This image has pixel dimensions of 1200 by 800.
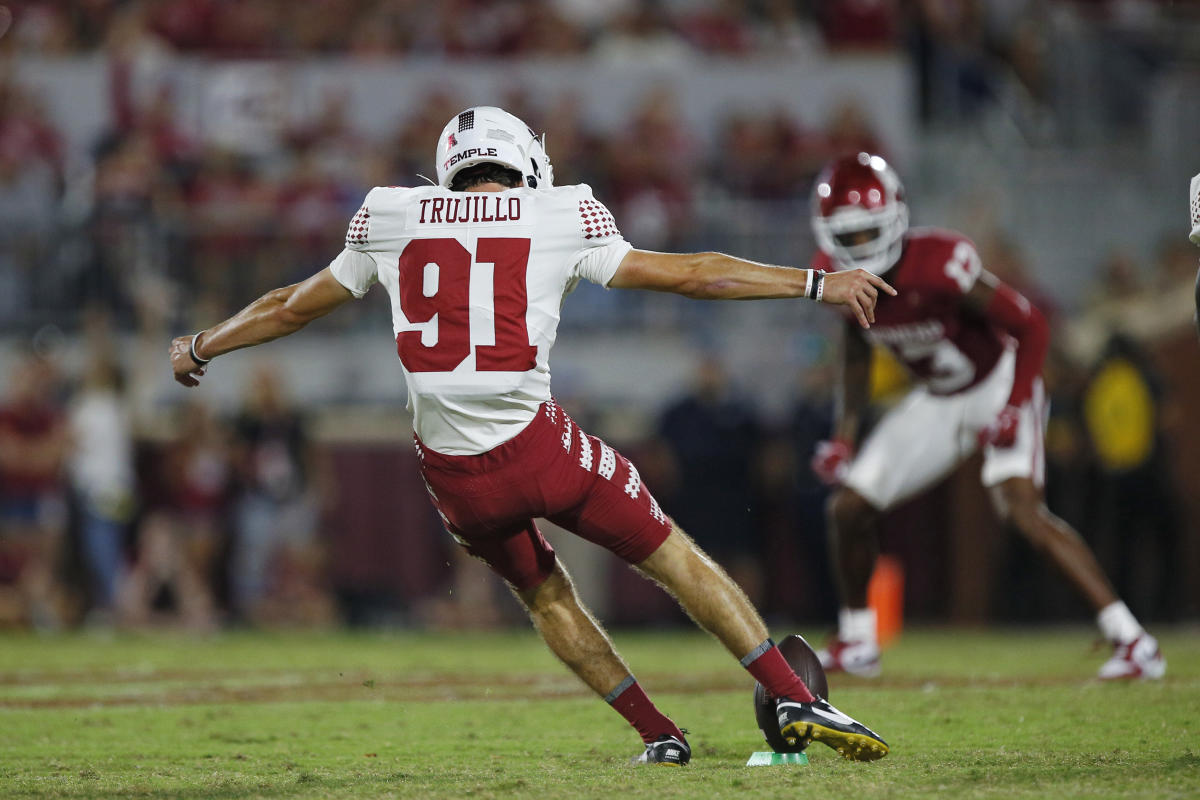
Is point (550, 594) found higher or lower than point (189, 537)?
higher

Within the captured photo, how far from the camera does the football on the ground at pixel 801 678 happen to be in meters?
5.30

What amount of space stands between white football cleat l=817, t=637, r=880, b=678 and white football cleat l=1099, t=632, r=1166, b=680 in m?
1.11

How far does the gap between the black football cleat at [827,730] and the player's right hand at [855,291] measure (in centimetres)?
119

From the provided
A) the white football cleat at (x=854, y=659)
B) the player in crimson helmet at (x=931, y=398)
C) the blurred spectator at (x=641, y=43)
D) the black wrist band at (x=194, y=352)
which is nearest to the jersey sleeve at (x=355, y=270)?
the black wrist band at (x=194, y=352)

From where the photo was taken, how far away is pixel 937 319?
8.06 meters

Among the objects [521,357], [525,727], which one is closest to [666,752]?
[525,727]

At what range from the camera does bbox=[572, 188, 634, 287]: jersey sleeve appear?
519 centimetres

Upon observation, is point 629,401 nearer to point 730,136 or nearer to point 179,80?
point 730,136

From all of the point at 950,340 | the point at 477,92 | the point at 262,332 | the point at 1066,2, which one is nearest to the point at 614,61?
the point at 477,92

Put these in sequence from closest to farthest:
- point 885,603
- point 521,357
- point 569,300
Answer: point 521,357 → point 885,603 → point 569,300

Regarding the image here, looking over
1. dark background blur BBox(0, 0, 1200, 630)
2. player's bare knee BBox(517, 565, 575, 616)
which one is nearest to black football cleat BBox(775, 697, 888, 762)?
player's bare knee BBox(517, 565, 575, 616)

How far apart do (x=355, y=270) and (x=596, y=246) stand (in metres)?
0.83

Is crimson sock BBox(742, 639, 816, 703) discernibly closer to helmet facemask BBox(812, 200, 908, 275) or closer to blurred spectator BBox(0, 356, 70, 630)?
helmet facemask BBox(812, 200, 908, 275)

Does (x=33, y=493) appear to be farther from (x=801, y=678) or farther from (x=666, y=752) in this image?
(x=801, y=678)
